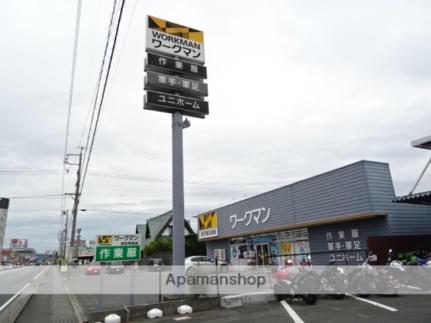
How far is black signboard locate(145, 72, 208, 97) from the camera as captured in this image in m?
12.6

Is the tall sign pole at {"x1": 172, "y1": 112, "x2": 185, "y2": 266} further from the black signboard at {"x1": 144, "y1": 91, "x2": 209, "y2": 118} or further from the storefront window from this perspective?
the storefront window

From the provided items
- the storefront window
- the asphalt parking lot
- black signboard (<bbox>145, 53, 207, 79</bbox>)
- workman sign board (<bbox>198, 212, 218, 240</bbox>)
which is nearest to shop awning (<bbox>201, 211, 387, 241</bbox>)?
the storefront window

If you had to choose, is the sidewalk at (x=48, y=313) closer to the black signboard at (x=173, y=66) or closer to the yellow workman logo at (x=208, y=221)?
the black signboard at (x=173, y=66)

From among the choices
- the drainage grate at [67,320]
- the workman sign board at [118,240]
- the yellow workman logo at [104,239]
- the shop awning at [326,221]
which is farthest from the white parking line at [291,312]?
the shop awning at [326,221]

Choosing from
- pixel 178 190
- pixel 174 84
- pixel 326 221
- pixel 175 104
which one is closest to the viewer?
pixel 178 190

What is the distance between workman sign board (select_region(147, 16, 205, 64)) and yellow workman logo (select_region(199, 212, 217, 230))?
1711 cm

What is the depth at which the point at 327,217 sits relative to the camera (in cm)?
1725

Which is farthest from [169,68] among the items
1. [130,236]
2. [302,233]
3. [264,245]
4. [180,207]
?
[264,245]

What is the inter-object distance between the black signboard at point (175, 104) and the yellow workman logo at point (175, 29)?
292 cm

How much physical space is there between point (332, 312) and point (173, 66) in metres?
10.2

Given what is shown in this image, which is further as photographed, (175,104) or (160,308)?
(175,104)

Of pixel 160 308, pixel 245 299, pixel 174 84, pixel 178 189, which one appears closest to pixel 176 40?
pixel 174 84

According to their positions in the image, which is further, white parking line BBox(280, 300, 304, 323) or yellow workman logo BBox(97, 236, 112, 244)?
yellow workman logo BBox(97, 236, 112, 244)

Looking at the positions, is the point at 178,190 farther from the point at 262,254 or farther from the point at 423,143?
the point at 262,254
